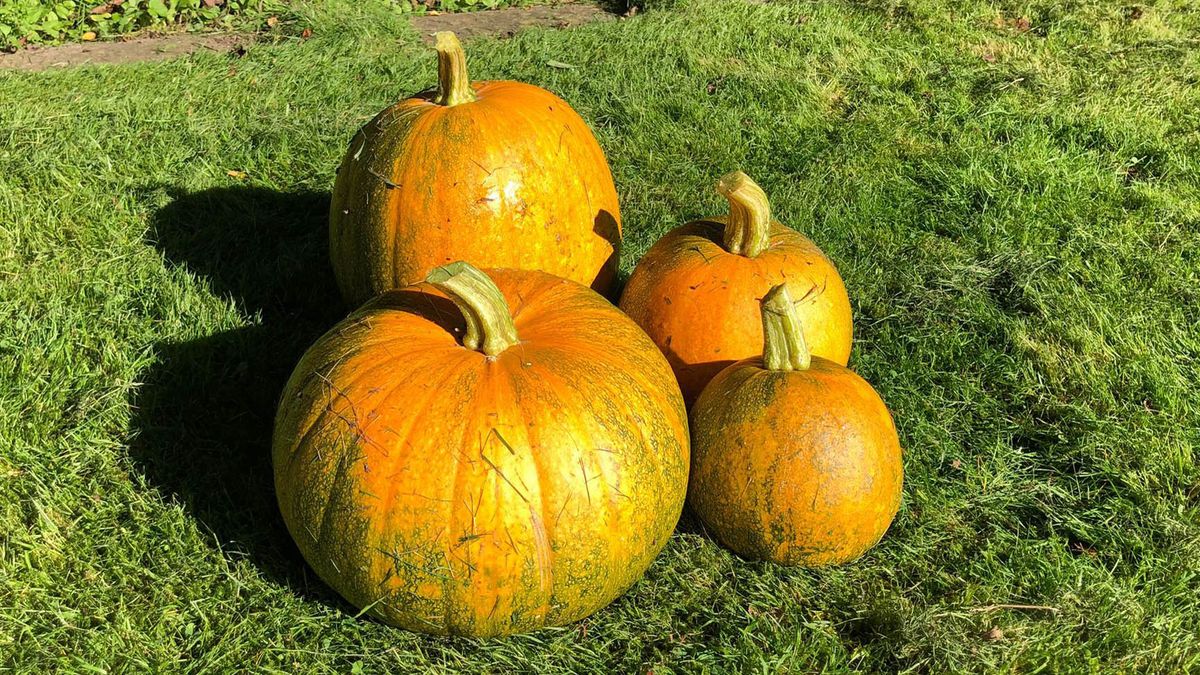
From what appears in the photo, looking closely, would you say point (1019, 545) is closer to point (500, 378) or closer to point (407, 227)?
point (500, 378)

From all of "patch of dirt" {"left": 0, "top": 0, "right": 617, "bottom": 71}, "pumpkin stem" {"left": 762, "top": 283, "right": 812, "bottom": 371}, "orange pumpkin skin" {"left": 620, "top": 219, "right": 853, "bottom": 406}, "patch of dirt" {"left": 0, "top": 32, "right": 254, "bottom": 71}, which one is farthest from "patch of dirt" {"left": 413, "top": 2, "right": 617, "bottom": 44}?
"pumpkin stem" {"left": 762, "top": 283, "right": 812, "bottom": 371}

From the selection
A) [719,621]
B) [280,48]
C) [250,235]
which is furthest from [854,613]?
[280,48]

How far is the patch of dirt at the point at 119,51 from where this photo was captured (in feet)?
22.7

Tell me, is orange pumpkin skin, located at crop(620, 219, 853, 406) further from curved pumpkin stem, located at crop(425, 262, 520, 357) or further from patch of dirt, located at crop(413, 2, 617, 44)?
patch of dirt, located at crop(413, 2, 617, 44)

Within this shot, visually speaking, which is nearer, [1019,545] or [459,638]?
[459,638]

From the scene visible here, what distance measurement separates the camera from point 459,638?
9.45 ft

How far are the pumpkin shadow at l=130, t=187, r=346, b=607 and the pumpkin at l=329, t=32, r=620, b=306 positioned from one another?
26.3 inches

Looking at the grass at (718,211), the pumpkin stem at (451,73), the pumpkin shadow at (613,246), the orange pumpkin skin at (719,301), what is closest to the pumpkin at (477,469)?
the grass at (718,211)

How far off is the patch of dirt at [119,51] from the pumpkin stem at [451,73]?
4.30 meters

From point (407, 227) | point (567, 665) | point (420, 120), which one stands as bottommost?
point (567, 665)

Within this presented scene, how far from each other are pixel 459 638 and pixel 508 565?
0.47 metres

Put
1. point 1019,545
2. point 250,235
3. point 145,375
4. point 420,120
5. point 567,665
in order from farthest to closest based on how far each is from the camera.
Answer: point 250,235
point 145,375
point 420,120
point 1019,545
point 567,665

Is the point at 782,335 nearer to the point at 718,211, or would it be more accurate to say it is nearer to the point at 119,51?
the point at 718,211

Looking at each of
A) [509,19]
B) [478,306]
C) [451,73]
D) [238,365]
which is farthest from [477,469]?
[509,19]
